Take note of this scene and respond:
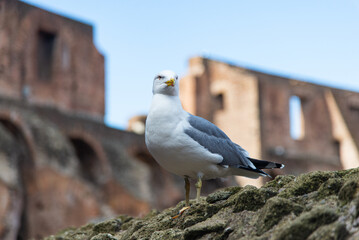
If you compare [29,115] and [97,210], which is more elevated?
[29,115]

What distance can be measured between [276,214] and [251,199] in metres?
0.64

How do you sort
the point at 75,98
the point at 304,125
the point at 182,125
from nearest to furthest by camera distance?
the point at 182,125, the point at 75,98, the point at 304,125

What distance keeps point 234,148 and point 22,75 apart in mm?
20703

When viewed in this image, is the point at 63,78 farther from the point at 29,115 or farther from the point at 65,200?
the point at 65,200

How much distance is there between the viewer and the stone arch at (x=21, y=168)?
16.6 meters

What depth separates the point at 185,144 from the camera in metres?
5.12

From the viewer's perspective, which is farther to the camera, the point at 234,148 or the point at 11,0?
the point at 11,0

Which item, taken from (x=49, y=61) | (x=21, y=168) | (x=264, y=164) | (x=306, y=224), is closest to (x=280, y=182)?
(x=264, y=164)

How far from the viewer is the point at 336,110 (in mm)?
33031

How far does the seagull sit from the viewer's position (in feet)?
16.8

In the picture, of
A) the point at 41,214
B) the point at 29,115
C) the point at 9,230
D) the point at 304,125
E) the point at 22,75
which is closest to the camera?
the point at 9,230

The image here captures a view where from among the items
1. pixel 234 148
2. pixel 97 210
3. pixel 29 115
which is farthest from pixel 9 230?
pixel 234 148

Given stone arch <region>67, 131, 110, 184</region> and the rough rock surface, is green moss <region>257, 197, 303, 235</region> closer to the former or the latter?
the rough rock surface

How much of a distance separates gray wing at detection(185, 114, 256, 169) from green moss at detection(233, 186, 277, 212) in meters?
0.77
